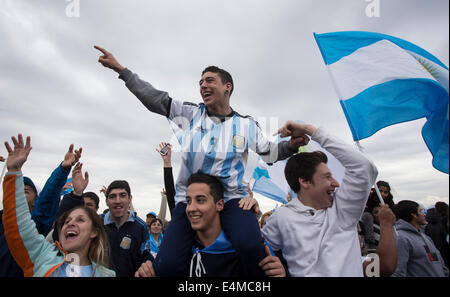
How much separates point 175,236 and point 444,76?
11.7 ft

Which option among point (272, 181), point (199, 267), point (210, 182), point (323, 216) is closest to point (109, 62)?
point (210, 182)

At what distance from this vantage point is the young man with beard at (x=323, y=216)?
2471 millimetres

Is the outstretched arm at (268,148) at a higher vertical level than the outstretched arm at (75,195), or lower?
higher

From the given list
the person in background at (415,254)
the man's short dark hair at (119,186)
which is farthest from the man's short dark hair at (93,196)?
the person in background at (415,254)

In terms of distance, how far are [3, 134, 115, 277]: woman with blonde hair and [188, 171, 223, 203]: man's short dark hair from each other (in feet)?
4.44

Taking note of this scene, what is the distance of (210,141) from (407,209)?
12.5 feet

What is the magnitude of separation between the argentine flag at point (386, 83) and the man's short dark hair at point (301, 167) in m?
0.92

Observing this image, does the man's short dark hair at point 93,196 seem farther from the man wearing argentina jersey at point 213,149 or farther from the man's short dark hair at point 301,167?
the man's short dark hair at point 301,167

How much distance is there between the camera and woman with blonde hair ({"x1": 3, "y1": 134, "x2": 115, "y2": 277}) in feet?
8.46

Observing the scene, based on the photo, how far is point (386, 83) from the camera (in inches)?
140

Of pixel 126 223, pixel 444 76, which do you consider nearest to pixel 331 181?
pixel 444 76

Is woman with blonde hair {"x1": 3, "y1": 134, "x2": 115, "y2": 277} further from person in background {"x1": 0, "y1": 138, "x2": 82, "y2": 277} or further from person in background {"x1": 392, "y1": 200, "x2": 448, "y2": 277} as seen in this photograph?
person in background {"x1": 392, "y1": 200, "x2": 448, "y2": 277}

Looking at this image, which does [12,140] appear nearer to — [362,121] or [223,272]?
[223,272]

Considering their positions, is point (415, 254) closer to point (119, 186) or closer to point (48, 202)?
point (119, 186)
